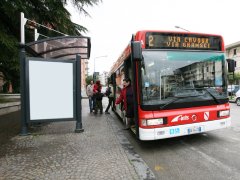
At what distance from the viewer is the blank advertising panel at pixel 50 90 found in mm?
7090

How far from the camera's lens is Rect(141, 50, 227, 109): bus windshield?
205 inches

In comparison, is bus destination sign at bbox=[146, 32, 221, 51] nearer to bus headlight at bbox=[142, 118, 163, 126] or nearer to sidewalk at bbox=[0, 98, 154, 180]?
bus headlight at bbox=[142, 118, 163, 126]

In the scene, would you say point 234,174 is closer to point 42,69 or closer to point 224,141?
point 224,141

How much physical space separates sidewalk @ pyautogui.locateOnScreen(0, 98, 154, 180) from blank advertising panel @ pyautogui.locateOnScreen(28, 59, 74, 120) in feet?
2.33

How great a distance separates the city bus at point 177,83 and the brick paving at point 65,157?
101 centimetres

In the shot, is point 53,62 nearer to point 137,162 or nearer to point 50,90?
point 50,90

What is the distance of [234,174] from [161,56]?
2.80m

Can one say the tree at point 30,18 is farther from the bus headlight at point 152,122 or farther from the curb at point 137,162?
the bus headlight at point 152,122

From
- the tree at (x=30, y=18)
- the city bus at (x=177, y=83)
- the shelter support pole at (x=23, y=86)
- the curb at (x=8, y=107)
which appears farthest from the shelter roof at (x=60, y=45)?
the curb at (x=8, y=107)

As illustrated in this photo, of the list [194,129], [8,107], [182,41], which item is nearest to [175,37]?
[182,41]

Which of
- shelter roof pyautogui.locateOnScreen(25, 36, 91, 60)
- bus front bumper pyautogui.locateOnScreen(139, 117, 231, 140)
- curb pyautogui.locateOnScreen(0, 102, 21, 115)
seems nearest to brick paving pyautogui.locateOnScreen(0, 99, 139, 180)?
bus front bumper pyautogui.locateOnScreen(139, 117, 231, 140)

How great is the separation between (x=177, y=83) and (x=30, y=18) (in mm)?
5850

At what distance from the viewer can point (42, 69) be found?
23.6 ft

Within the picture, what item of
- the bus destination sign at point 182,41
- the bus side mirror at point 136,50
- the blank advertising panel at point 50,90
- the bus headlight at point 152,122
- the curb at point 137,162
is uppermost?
the bus destination sign at point 182,41
